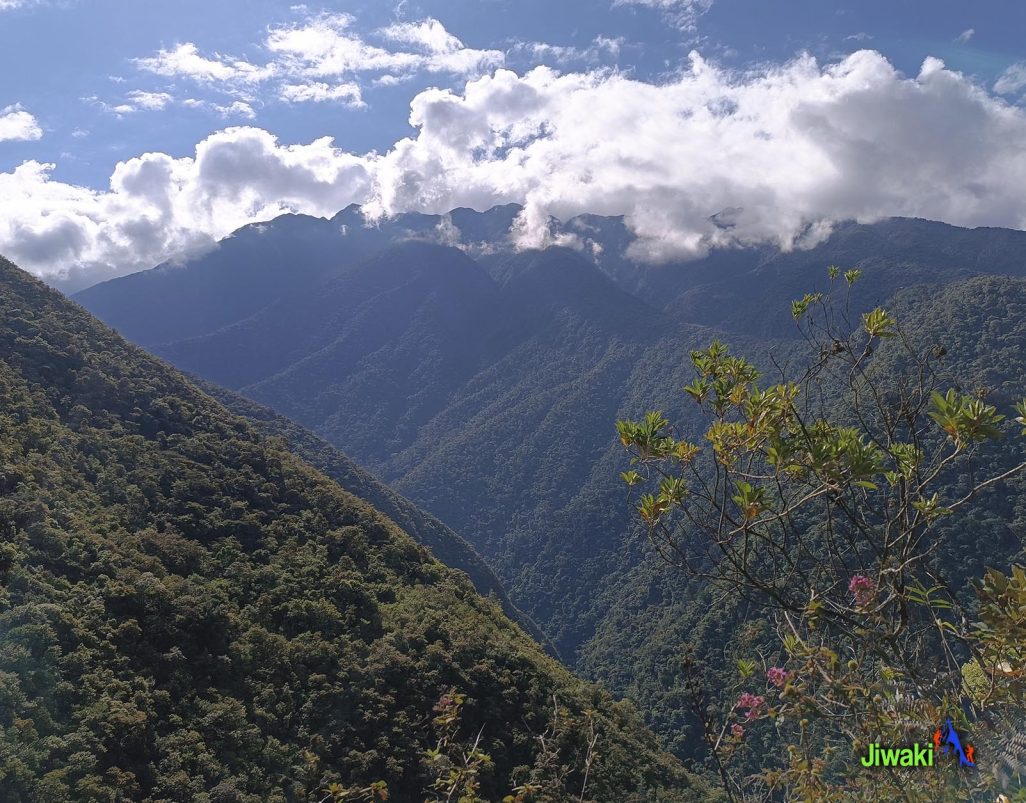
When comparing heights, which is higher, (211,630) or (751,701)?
(751,701)

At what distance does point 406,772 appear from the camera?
65.0 ft

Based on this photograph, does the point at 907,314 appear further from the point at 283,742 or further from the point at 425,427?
the point at 425,427

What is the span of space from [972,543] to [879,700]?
47.8 metres

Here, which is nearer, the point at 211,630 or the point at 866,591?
the point at 866,591

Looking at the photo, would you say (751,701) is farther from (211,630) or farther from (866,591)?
(211,630)

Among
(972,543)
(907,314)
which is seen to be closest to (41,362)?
(972,543)

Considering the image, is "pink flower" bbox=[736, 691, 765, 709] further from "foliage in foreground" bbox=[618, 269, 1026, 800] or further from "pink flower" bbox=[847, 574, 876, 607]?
"pink flower" bbox=[847, 574, 876, 607]

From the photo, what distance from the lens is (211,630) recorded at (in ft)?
72.6

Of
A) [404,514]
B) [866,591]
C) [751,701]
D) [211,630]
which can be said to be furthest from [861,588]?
[404,514]

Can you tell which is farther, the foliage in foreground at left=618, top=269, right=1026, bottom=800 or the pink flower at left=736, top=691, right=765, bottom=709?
the pink flower at left=736, top=691, right=765, bottom=709

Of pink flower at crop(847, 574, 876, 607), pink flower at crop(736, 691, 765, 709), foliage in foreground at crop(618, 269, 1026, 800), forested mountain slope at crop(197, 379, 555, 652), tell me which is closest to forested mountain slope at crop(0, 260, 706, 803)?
pink flower at crop(736, 691, 765, 709)

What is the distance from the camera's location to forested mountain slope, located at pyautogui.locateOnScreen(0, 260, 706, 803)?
17297 mm

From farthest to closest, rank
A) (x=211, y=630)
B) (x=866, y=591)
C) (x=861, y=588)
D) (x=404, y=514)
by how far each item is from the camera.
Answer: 1. (x=404, y=514)
2. (x=211, y=630)
3. (x=861, y=588)
4. (x=866, y=591)

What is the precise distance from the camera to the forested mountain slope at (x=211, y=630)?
17297mm
